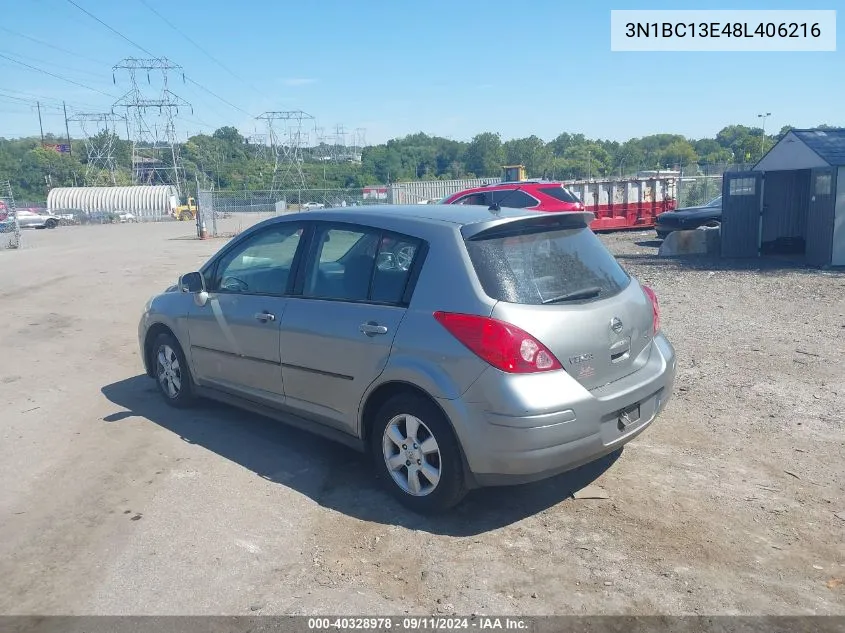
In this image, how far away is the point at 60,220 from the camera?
53031 millimetres

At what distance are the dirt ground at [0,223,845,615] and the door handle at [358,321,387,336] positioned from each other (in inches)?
41.7

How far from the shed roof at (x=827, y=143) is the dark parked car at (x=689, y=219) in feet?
15.6

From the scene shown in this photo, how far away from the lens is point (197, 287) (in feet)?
19.1

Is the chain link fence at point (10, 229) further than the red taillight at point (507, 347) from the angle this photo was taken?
Yes

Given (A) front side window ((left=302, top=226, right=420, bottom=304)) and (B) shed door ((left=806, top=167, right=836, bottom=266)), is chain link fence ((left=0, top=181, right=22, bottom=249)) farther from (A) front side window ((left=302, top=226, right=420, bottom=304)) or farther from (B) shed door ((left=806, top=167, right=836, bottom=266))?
(A) front side window ((left=302, top=226, right=420, bottom=304))

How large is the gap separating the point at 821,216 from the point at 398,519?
13.3m

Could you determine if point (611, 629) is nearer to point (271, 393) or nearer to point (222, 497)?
point (222, 497)

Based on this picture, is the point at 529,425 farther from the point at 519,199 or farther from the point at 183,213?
the point at 183,213

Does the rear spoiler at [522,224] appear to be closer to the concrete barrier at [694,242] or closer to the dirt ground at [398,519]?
the dirt ground at [398,519]

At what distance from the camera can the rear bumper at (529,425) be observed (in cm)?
376

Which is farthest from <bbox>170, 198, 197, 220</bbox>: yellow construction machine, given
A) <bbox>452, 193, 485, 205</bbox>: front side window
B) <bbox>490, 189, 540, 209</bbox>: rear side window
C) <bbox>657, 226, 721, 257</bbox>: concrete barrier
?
<bbox>657, 226, 721, 257</bbox>: concrete barrier

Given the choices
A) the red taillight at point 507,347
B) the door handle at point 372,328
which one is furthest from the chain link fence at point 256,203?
the red taillight at point 507,347

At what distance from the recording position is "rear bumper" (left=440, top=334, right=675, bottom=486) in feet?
12.3

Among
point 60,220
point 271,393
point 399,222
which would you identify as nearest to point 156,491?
point 271,393
